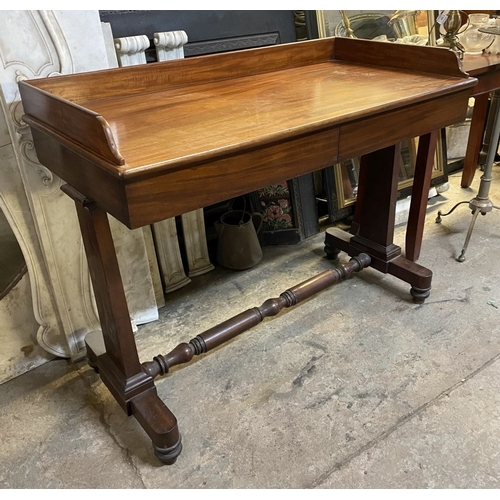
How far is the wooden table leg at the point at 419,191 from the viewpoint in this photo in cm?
223

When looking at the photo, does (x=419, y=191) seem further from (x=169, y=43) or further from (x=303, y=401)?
(x=169, y=43)

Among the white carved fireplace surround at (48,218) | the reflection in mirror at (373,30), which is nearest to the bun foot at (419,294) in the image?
the reflection in mirror at (373,30)

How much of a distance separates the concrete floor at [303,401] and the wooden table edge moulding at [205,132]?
0.12 meters

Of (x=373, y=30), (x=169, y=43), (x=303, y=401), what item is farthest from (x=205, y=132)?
(x=373, y=30)

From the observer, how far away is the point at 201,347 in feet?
6.01

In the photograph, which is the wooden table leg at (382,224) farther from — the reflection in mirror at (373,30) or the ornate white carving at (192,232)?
the ornate white carving at (192,232)

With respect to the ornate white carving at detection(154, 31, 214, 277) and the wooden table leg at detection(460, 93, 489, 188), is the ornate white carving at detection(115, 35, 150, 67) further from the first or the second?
the wooden table leg at detection(460, 93, 489, 188)

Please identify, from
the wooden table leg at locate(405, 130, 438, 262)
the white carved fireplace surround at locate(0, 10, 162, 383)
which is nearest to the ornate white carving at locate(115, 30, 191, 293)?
the white carved fireplace surround at locate(0, 10, 162, 383)

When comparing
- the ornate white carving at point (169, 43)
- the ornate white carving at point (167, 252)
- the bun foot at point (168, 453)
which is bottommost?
the bun foot at point (168, 453)

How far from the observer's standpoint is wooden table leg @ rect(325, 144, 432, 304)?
2160 mm

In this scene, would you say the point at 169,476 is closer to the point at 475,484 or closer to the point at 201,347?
the point at 201,347

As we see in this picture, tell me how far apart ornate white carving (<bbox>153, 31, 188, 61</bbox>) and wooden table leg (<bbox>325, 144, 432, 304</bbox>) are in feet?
2.91

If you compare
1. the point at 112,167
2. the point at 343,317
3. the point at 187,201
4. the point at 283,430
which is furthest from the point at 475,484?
the point at 112,167

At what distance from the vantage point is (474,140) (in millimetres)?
3121
